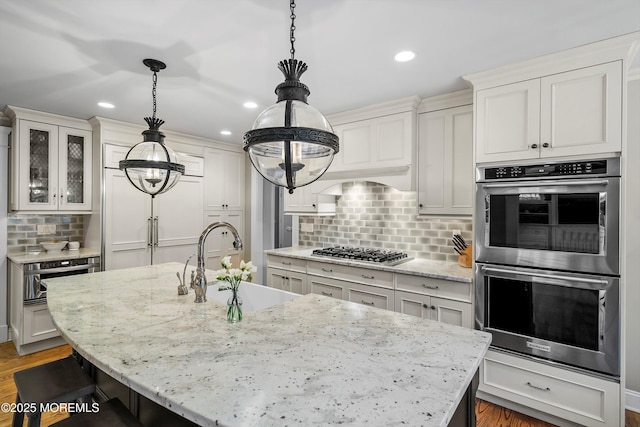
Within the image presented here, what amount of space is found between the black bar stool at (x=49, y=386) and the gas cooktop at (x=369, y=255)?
2.22m

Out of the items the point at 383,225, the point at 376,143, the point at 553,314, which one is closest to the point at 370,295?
the point at 383,225

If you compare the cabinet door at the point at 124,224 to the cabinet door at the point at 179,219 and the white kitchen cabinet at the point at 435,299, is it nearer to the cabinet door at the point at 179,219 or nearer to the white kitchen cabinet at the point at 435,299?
the cabinet door at the point at 179,219

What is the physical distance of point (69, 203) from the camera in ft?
11.7

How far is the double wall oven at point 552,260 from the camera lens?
1903 millimetres

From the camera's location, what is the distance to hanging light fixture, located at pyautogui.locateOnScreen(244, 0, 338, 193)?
3.67 ft

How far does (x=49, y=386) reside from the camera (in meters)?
1.43

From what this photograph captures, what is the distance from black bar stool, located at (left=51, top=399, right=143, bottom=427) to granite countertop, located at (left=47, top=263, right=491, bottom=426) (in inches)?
9.1

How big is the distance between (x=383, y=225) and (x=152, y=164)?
2394mm

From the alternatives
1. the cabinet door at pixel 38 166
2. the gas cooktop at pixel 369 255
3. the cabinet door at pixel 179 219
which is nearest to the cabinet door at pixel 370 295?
the gas cooktop at pixel 369 255

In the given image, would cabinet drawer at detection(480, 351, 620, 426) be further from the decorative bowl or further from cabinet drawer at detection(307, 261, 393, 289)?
the decorative bowl

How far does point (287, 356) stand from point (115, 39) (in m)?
2.11

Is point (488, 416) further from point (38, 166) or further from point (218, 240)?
point (38, 166)

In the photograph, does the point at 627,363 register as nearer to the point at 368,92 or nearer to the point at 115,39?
the point at 368,92

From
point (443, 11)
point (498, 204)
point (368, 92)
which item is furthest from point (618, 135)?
point (368, 92)
